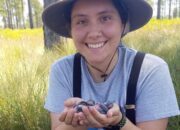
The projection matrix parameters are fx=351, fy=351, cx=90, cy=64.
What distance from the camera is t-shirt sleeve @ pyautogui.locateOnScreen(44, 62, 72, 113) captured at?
204 centimetres

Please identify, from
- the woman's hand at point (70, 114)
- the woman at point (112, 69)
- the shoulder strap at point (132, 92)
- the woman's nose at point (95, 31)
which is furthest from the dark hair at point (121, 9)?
the woman's hand at point (70, 114)

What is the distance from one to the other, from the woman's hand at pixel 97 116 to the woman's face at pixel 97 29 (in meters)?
0.41

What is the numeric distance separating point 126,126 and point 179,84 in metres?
2.07

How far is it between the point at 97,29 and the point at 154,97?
1.53 feet

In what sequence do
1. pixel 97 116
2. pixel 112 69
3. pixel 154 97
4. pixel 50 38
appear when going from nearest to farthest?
pixel 97 116 < pixel 154 97 < pixel 112 69 < pixel 50 38

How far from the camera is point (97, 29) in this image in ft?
6.09

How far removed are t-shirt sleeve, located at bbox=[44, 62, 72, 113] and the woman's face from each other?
0.73 ft

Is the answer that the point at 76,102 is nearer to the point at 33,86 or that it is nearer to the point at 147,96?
the point at 147,96

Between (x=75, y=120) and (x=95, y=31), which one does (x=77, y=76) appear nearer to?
(x=95, y=31)

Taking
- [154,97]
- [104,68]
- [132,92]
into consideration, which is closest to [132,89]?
[132,92]

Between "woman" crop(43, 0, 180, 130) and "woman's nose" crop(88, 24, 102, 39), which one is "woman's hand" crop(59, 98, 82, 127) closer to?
"woman" crop(43, 0, 180, 130)

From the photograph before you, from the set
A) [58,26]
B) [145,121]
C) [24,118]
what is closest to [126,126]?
[145,121]

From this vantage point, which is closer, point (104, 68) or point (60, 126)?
point (60, 126)

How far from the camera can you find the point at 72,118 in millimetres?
1590
